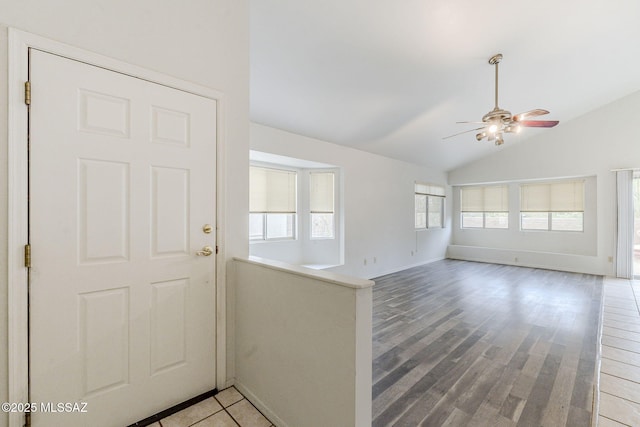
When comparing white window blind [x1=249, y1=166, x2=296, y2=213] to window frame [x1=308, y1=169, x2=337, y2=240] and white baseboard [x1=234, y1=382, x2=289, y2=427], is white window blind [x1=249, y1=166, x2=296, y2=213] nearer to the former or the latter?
window frame [x1=308, y1=169, x2=337, y2=240]

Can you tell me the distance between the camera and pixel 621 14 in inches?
120

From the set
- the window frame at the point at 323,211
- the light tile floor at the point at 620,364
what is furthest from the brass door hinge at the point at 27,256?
the window frame at the point at 323,211

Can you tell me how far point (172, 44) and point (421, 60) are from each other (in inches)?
104

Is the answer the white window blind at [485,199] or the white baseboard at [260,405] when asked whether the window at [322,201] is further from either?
the white window blind at [485,199]

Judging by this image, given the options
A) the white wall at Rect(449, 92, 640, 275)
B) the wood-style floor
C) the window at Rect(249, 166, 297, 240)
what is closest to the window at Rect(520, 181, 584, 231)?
the white wall at Rect(449, 92, 640, 275)

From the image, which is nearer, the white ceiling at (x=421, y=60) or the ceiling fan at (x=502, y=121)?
the white ceiling at (x=421, y=60)

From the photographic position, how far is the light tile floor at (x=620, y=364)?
5.79 ft

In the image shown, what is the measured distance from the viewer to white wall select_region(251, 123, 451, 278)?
4.29 m

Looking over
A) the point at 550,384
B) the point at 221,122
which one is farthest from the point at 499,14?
the point at 550,384

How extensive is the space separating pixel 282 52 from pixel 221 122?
127 cm

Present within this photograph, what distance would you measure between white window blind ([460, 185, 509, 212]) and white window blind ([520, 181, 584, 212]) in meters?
0.40

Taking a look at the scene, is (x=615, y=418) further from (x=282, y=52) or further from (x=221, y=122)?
(x=282, y=52)

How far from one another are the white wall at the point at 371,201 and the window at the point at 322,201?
0.25 metres

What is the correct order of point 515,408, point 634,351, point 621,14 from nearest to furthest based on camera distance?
1. point 515,408
2. point 634,351
3. point 621,14
